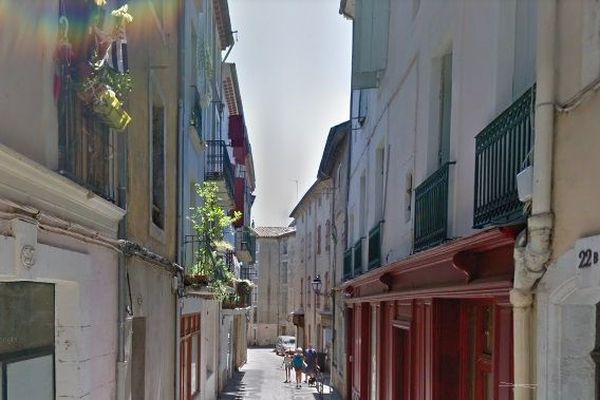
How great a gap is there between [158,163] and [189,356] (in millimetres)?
4714

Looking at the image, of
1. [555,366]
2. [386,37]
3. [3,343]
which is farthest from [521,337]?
[386,37]

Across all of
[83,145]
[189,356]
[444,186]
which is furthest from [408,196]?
[189,356]

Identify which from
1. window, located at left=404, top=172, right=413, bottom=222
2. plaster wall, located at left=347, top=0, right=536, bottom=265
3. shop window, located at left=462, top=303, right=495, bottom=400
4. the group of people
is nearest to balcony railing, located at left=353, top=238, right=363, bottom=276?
plaster wall, located at left=347, top=0, right=536, bottom=265

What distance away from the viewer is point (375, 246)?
11.4 meters

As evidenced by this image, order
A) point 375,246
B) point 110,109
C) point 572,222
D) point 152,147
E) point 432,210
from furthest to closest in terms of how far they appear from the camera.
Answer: point 375,246
point 152,147
point 432,210
point 110,109
point 572,222

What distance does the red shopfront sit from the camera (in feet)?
15.1

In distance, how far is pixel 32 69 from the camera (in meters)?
3.96

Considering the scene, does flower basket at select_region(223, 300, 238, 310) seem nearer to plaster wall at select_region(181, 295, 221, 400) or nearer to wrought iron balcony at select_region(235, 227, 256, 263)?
plaster wall at select_region(181, 295, 221, 400)

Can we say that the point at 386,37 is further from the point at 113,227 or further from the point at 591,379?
the point at 591,379

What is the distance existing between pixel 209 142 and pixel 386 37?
→ 20.7ft

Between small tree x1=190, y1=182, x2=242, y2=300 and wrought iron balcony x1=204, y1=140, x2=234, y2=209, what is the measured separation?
144 inches

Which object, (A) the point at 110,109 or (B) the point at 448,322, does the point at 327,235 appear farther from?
(A) the point at 110,109

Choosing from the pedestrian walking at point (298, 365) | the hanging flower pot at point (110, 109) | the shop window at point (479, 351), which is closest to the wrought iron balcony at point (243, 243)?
the pedestrian walking at point (298, 365)

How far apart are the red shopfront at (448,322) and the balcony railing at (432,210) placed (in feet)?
0.95
